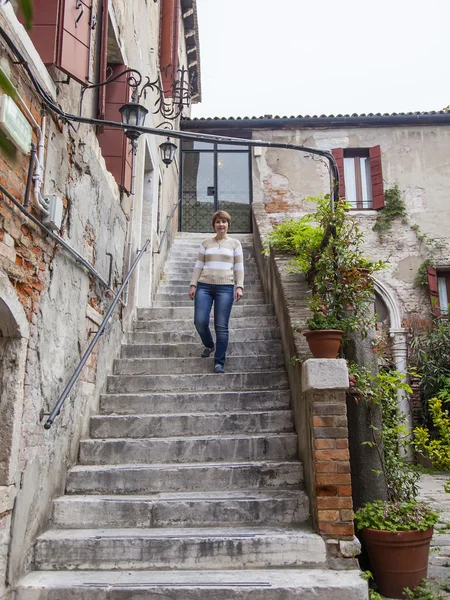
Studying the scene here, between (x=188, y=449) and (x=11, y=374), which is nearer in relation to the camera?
(x=11, y=374)

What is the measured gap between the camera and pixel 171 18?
29.9ft

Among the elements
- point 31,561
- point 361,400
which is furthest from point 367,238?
point 31,561

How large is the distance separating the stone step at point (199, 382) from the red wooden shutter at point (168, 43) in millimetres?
6039

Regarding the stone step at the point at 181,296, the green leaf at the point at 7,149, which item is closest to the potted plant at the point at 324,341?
the green leaf at the point at 7,149

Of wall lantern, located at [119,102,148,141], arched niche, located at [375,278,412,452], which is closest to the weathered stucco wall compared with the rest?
arched niche, located at [375,278,412,452]

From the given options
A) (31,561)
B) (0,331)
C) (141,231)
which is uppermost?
(141,231)

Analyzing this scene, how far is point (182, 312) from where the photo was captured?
6414 mm

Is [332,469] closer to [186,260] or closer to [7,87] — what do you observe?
[7,87]

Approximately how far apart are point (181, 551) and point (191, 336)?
274 centimetres

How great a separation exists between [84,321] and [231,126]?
9775 mm

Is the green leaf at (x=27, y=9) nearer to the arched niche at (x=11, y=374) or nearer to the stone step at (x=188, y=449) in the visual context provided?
the arched niche at (x=11, y=374)

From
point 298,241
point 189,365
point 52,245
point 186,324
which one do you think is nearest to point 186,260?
point 186,324

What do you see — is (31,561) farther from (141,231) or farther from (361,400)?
(141,231)

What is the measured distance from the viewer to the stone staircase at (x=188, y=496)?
9.54ft
